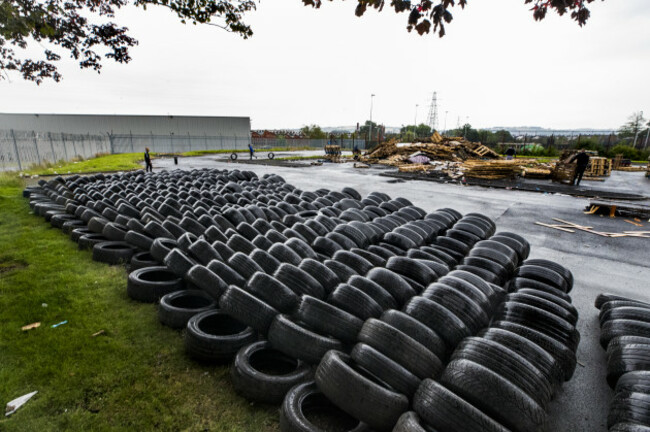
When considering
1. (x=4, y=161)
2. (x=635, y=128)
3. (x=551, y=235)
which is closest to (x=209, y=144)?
(x=4, y=161)

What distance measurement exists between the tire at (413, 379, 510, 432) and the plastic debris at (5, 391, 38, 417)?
11.5 ft

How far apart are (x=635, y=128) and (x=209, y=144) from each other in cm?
7531

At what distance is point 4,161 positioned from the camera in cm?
2227

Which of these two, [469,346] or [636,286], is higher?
[469,346]

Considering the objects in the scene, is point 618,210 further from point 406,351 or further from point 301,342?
point 301,342

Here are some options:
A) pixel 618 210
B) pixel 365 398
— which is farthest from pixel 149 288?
pixel 618 210

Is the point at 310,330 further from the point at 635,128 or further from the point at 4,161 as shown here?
the point at 635,128

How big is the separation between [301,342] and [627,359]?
10.7ft

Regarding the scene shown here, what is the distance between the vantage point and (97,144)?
132 feet

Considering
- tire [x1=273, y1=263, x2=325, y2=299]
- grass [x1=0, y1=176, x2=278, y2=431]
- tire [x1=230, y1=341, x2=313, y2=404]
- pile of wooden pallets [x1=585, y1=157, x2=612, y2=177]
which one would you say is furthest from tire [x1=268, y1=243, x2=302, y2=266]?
pile of wooden pallets [x1=585, y1=157, x2=612, y2=177]

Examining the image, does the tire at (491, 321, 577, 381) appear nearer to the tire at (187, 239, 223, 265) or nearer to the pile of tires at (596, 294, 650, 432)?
the pile of tires at (596, 294, 650, 432)

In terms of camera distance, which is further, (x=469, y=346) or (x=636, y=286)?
(x=636, y=286)

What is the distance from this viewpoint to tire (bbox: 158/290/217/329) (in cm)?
412

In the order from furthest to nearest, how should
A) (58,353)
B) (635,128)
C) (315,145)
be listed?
(315,145)
(635,128)
(58,353)
